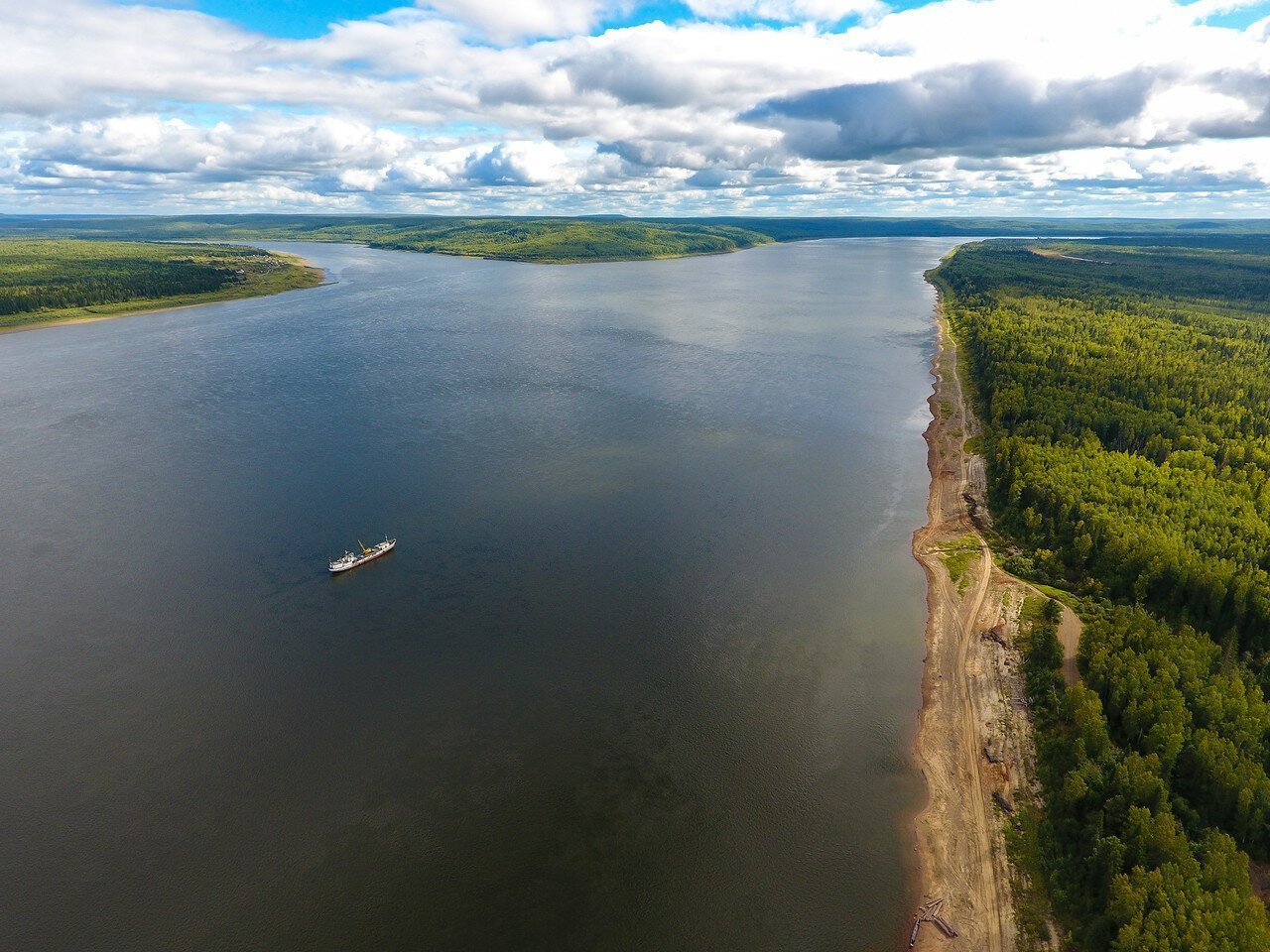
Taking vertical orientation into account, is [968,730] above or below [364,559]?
below


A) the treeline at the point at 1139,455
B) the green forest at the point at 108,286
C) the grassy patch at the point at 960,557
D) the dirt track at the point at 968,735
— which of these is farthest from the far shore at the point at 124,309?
the treeline at the point at 1139,455

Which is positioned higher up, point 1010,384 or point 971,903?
point 1010,384

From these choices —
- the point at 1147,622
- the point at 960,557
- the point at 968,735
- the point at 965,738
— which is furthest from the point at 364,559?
the point at 1147,622

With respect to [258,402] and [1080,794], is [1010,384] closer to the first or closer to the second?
[1080,794]

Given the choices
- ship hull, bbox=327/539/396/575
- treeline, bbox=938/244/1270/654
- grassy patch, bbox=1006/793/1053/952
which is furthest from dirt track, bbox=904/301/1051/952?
ship hull, bbox=327/539/396/575

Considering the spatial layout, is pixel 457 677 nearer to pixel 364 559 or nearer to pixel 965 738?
pixel 364 559

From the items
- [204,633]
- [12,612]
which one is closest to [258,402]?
[12,612]

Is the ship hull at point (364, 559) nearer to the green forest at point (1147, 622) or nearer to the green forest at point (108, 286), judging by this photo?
the green forest at point (1147, 622)
